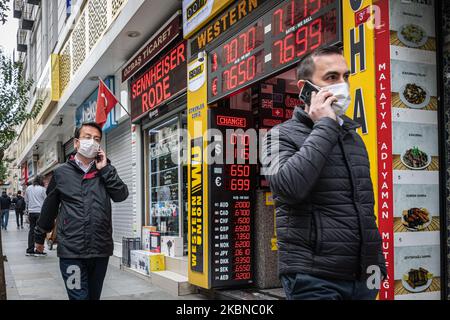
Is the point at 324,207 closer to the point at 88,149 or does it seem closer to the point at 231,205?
the point at 88,149

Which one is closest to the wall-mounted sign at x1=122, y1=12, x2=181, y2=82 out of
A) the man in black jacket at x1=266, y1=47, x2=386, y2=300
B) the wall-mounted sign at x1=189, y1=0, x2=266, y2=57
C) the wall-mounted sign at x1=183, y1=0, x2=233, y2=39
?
the wall-mounted sign at x1=183, y1=0, x2=233, y2=39

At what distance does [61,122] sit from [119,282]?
38.5 feet

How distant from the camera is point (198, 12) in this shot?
6.81 m

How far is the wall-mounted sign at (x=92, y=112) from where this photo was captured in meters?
11.4

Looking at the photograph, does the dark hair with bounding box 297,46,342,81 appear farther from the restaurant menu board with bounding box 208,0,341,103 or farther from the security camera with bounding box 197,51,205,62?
the security camera with bounding box 197,51,205,62

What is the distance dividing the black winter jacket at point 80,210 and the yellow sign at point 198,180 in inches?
97.9

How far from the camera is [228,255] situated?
652 cm

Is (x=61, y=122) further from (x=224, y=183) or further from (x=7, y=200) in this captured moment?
(x=224, y=183)

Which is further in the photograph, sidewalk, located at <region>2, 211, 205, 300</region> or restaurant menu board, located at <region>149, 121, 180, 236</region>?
restaurant menu board, located at <region>149, 121, 180, 236</region>

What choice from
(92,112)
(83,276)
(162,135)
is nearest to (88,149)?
(83,276)

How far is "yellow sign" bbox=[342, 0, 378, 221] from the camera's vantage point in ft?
12.1

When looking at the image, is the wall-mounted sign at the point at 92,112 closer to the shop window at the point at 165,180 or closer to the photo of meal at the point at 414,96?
the shop window at the point at 165,180
